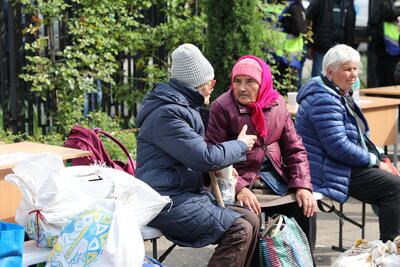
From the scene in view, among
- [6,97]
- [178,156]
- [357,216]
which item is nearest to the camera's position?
[178,156]

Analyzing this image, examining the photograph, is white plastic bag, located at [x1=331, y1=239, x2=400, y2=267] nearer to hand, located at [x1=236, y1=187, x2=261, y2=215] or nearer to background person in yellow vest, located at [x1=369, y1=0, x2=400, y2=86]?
hand, located at [x1=236, y1=187, x2=261, y2=215]

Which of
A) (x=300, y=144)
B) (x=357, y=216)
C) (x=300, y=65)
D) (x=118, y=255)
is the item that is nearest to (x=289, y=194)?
(x=300, y=144)

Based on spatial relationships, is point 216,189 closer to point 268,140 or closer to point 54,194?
point 268,140

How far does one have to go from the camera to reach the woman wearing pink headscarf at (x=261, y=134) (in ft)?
14.4

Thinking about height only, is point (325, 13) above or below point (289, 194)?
above

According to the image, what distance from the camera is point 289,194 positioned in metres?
4.49

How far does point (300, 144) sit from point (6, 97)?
3795 mm

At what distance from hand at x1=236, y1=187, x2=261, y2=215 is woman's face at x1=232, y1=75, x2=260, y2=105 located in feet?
1.79

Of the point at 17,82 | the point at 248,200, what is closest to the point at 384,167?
the point at 248,200

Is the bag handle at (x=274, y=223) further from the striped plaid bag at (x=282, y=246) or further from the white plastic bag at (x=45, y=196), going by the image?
the white plastic bag at (x=45, y=196)

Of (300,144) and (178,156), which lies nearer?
(178,156)

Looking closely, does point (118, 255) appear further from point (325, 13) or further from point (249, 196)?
point (325, 13)

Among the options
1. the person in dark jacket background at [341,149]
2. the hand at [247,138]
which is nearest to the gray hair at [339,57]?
the person in dark jacket background at [341,149]

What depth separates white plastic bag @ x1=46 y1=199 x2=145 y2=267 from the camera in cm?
326
